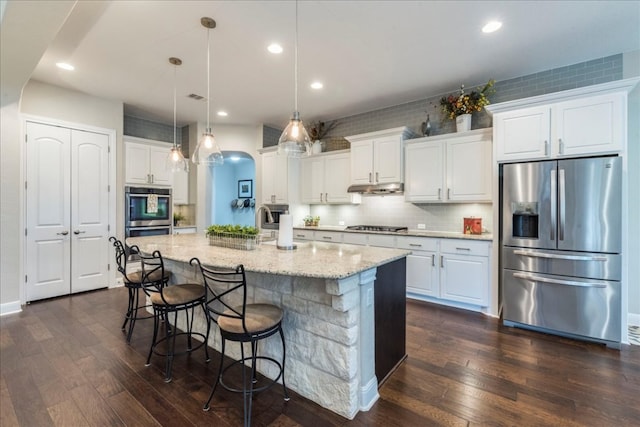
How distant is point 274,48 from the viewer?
3148 mm

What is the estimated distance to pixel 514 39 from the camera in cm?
296

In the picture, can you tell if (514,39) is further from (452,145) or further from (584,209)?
(584,209)

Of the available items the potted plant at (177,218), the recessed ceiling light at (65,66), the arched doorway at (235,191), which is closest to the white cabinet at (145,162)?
the potted plant at (177,218)

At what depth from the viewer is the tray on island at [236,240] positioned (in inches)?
101

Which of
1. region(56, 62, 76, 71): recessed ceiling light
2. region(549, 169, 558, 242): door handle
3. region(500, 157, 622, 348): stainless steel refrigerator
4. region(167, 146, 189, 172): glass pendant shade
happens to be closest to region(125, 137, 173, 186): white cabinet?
region(56, 62, 76, 71): recessed ceiling light

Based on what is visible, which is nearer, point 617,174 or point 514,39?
point 617,174

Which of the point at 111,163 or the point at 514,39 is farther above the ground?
the point at 514,39

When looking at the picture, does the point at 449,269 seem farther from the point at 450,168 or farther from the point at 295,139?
the point at 295,139

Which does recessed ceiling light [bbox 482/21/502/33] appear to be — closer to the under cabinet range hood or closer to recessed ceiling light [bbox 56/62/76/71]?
the under cabinet range hood

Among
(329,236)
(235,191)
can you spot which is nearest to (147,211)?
(329,236)

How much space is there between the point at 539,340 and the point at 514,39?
3021mm

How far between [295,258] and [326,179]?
3.44 m

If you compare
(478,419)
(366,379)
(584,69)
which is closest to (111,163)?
(366,379)

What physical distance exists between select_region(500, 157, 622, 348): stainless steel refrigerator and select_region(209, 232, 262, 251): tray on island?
274 centimetres
